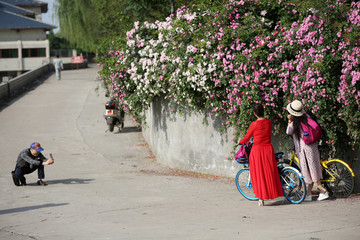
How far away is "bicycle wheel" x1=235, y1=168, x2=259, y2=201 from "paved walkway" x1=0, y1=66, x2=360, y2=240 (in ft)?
→ 0.50

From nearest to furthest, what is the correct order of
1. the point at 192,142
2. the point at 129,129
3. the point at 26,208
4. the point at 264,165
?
the point at 264,165 → the point at 26,208 → the point at 192,142 → the point at 129,129

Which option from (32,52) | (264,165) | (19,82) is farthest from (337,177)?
(32,52)

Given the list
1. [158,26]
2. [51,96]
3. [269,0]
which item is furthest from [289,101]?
[51,96]

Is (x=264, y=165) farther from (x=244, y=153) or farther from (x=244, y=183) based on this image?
(x=244, y=183)

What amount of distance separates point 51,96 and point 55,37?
74146 millimetres

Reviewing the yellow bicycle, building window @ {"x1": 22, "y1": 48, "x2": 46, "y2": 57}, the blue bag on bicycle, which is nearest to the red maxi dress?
the blue bag on bicycle

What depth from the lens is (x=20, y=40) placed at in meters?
66.1

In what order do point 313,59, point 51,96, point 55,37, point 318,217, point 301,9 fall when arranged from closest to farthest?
1. point 318,217
2. point 313,59
3. point 301,9
4. point 51,96
5. point 55,37

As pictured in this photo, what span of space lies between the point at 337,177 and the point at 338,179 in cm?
4

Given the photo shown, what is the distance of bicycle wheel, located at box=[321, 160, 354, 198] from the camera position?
28.8ft

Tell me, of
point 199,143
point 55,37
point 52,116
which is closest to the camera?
point 199,143

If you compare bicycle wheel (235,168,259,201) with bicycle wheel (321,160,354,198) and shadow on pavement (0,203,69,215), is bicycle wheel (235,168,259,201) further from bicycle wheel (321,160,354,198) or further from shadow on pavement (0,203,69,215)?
shadow on pavement (0,203,69,215)

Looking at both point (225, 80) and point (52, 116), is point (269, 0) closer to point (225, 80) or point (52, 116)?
point (225, 80)

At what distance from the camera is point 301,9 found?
9742mm
